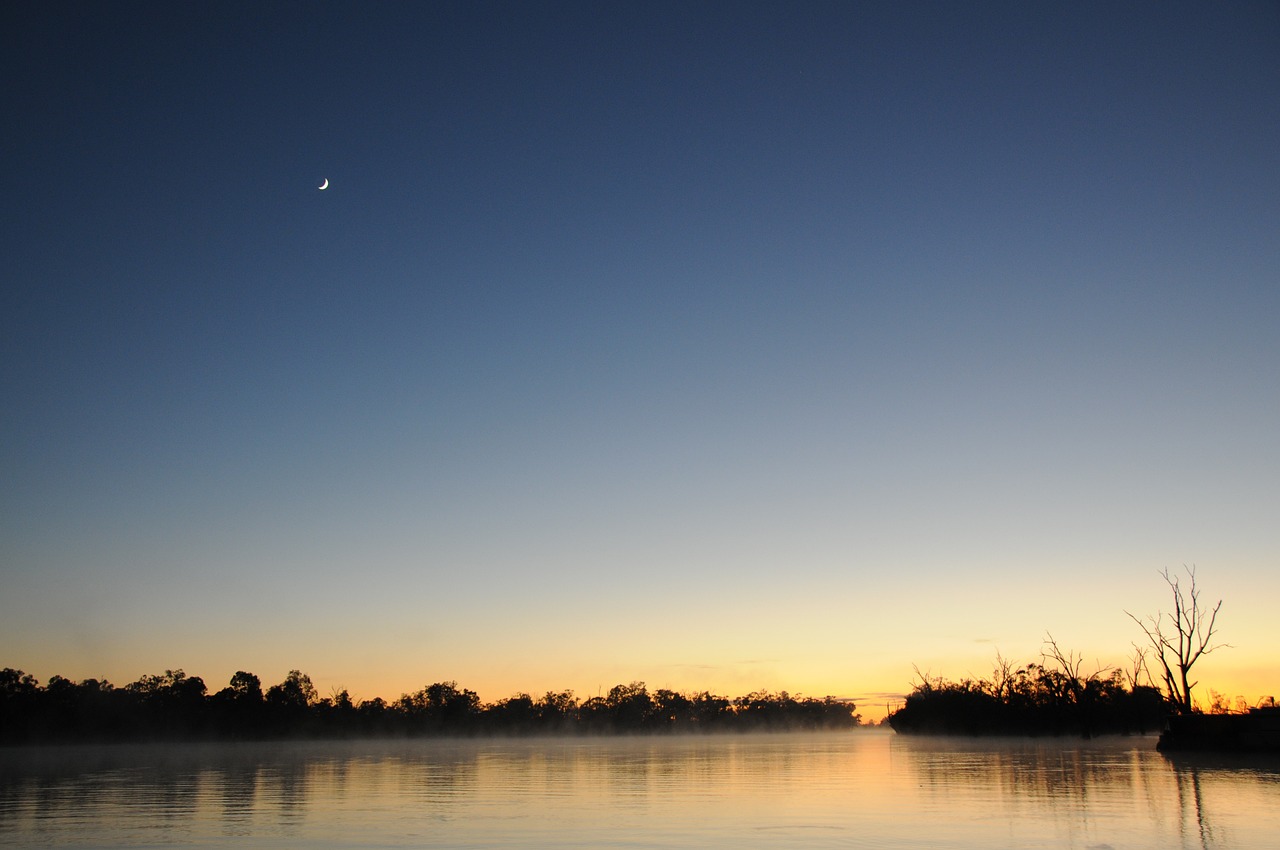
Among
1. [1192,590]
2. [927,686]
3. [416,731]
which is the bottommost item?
[416,731]

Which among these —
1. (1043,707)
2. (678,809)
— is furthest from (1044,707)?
(678,809)

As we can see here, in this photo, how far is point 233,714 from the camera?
149 m

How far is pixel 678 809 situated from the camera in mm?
26234

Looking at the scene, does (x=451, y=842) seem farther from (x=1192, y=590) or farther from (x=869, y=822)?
(x=1192, y=590)

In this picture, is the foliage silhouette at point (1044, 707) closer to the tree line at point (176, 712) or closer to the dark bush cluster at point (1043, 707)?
the dark bush cluster at point (1043, 707)

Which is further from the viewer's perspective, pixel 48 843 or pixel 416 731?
pixel 416 731

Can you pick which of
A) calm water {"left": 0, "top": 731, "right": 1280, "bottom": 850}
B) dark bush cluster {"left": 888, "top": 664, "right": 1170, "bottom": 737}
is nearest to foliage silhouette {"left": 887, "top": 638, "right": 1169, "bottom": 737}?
dark bush cluster {"left": 888, "top": 664, "right": 1170, "bottom": 737}

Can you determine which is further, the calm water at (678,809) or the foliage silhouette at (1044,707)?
the foliage silhouette at (1044,707)

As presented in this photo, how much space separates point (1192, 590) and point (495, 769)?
43.3m

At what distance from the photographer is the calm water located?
19.4 m

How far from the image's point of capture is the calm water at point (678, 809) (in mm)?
19391

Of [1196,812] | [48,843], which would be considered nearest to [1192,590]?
[1196,812]

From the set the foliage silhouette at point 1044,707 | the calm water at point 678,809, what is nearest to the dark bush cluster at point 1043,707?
the foliage silhouette at point 1044,707

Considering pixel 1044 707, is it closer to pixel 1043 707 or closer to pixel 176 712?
pixel 1043 707
